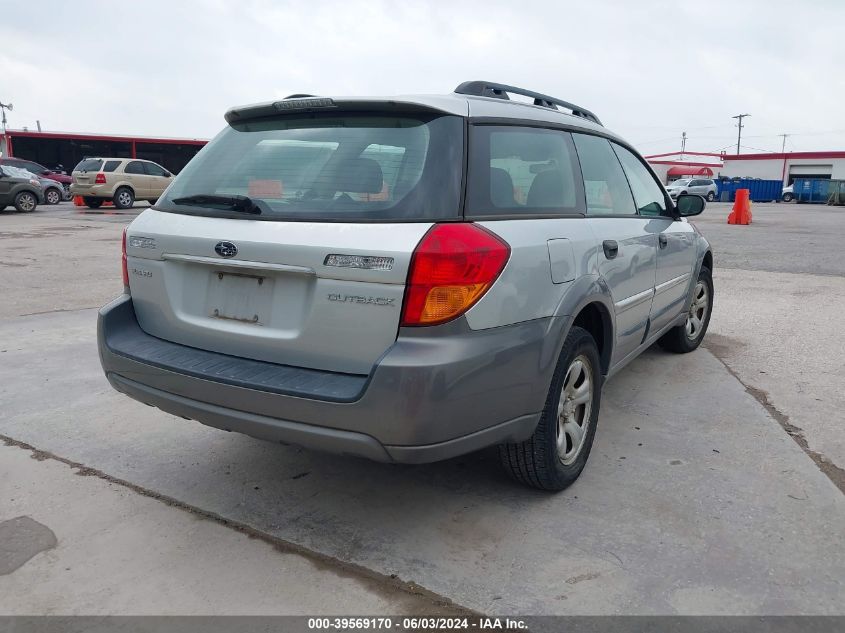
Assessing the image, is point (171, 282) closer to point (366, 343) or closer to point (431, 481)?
point (366, 343)

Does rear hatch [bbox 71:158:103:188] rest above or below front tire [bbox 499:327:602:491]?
above

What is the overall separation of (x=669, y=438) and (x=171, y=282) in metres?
2.72

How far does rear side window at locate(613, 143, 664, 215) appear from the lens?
14.1 ft

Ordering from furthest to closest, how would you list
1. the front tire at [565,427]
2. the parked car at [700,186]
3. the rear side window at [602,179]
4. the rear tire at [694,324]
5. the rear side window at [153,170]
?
the parked car at [700,186] < the rear side window at [153,170] < the rear tire at [694,324] < the rear side window at [602,179] < the front tire at [565,427]

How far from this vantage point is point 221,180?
121 inches

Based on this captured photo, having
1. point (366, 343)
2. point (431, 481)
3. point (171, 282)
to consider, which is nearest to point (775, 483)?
point (431, 481)

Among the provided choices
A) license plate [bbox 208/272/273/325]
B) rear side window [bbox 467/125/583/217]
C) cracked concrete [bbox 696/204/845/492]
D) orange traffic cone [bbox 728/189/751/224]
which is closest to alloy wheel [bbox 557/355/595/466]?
rear side window [bbox 467/125/583/217]

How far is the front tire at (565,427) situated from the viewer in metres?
2.98

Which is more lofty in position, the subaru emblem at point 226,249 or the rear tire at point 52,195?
the subaru emblem at point 226,249

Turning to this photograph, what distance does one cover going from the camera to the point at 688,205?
4992mm

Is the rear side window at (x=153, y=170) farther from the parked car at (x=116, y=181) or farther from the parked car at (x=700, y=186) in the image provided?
the parked car at (x=700, y=186)

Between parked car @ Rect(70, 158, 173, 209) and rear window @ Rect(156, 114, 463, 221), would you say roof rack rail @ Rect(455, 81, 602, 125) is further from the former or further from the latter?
parked car @ Rect(70, 158, 173, 209)

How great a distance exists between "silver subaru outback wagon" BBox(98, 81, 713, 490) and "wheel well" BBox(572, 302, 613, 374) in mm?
20

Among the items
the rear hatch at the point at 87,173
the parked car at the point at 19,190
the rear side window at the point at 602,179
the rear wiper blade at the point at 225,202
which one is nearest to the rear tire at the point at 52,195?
the parked car at the point at 19,190
